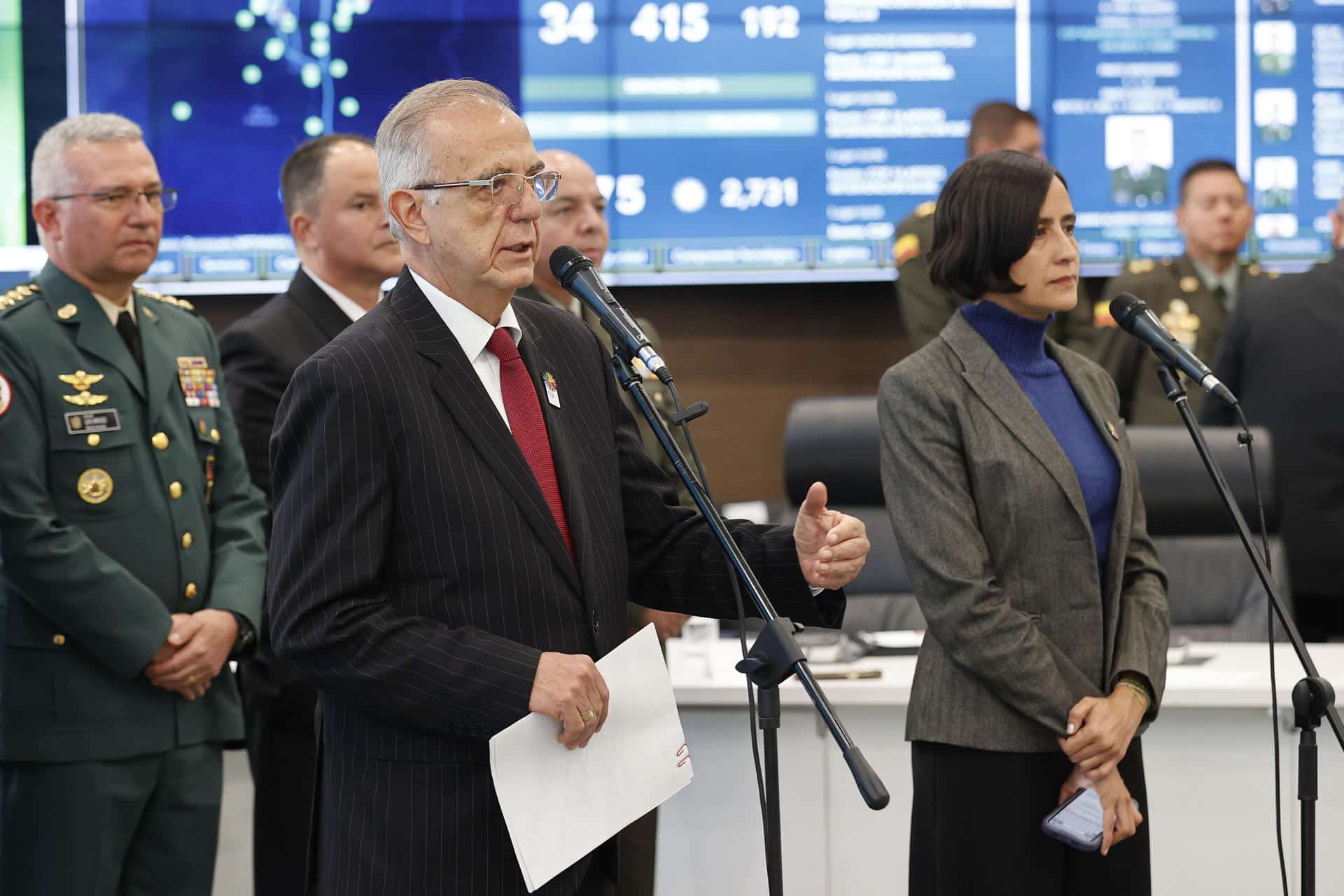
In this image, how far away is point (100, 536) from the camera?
2.40 metres

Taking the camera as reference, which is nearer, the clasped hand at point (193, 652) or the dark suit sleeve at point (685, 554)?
the dark suit sleeve at point (685, 554)

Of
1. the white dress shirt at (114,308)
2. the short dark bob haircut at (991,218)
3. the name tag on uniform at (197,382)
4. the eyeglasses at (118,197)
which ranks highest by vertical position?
the eyeglasses at (118,197)

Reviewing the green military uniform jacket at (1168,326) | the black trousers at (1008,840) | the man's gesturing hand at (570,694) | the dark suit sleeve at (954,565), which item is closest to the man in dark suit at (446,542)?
the man's gesturing hand at (570,694)

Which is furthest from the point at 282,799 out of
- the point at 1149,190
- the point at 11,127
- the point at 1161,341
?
the point at 1149,190

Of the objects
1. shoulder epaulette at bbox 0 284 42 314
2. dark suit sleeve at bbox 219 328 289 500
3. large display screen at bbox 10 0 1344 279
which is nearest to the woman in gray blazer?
dark suit sleeve at bbox 219 328 289 500

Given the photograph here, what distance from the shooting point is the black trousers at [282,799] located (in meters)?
2.63

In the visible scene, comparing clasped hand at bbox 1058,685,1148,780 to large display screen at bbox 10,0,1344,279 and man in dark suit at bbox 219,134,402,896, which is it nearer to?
man in dark suit at bbox 219,134,402,896

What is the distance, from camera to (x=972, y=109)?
5410mm

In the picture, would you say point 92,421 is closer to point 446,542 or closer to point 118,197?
point 118,197

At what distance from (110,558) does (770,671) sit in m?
1.38

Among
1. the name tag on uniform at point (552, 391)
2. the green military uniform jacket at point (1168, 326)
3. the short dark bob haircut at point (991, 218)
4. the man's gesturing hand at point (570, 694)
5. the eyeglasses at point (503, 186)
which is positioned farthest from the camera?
the green military uniform jacket at point (1168, 326)

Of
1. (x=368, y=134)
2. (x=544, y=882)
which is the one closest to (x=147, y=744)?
(x=544, y=882)

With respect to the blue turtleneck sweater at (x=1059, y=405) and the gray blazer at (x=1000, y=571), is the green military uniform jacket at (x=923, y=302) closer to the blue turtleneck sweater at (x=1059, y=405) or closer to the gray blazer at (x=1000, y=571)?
the blue turtleneck sweater at (x=1059, y=405)

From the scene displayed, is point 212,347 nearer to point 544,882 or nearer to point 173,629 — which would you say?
point 173,629
